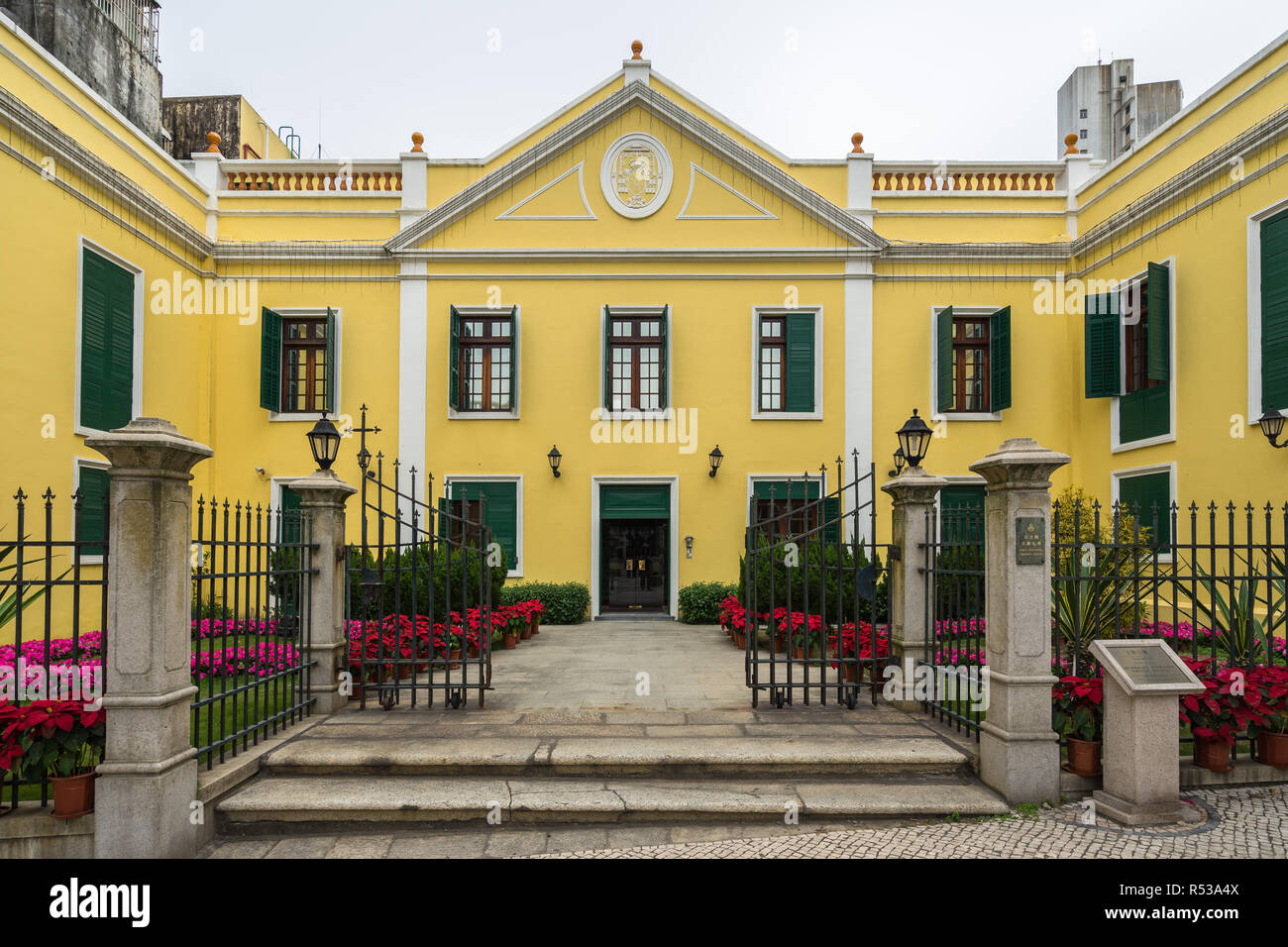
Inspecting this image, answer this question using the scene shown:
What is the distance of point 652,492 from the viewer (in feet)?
52.5

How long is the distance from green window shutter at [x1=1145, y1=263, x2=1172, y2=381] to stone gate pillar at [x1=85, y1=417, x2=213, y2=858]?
44.8ft

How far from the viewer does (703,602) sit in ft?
49.6

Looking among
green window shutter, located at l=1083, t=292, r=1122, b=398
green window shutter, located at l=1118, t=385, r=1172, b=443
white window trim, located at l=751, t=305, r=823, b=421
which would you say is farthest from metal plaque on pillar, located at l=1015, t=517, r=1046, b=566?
green window shutter, located at l=1083, t=292, r=1122, b=398

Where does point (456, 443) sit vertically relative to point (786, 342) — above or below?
below

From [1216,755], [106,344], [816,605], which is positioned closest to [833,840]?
[1216,755]

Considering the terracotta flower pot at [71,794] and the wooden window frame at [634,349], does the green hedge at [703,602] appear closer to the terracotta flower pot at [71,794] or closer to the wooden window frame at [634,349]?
the wooden window frame at [634,349]

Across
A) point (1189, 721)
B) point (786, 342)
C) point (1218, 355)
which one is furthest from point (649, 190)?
Result: point (1189, 721)

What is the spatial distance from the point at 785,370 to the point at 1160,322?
6.23m

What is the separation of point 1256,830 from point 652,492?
11.8 meters

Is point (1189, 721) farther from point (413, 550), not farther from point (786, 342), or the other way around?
point (786, 342)

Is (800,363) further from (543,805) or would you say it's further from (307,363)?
(543,805)

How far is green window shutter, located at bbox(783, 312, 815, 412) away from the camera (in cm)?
1588

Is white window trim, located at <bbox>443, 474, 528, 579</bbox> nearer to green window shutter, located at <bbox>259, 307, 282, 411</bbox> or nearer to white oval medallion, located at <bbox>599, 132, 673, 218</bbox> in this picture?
green window shutter, located at <bbox>259, 307, 282, 411</bbox>

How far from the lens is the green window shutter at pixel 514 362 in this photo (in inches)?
622
